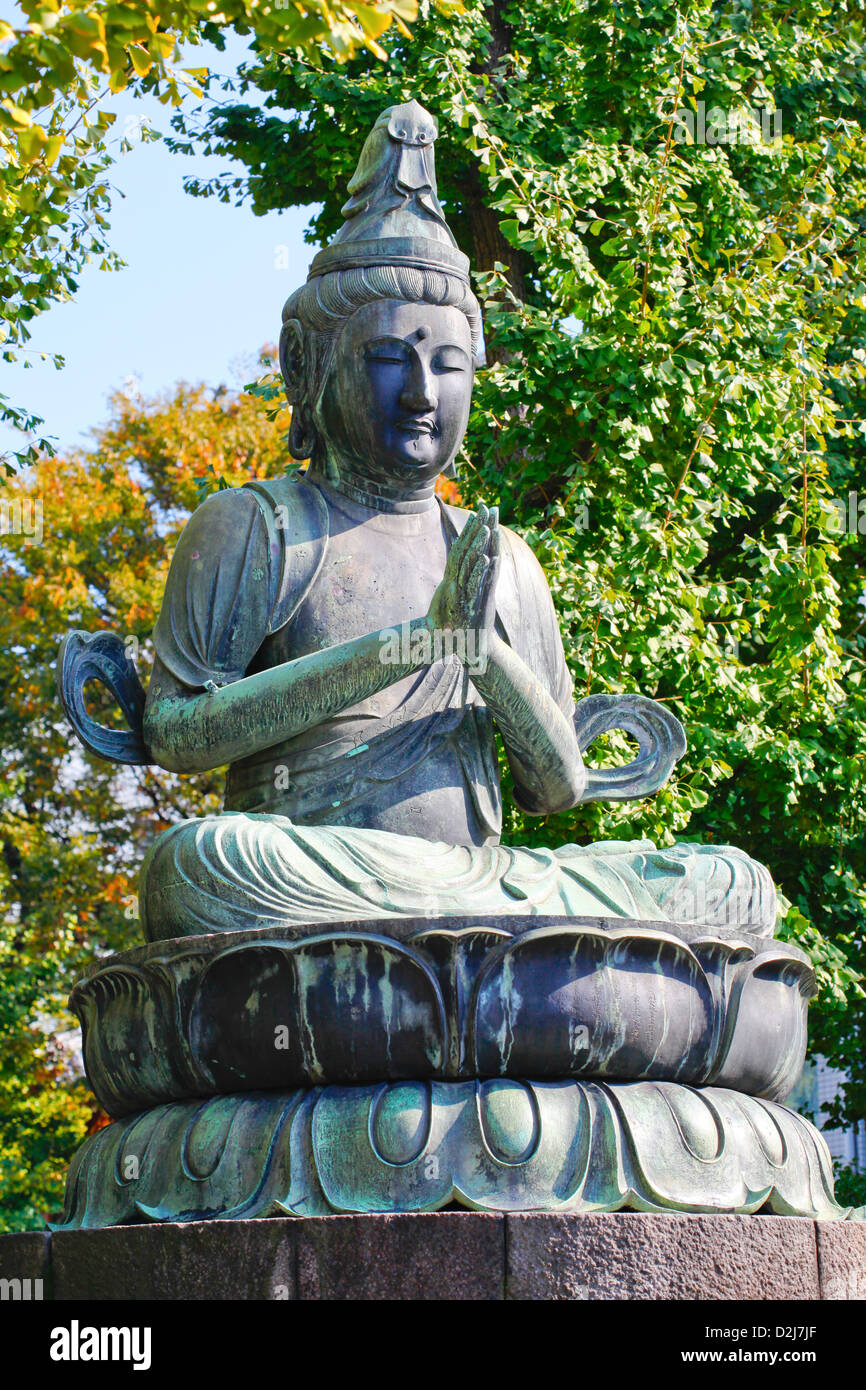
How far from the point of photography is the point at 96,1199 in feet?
17.2

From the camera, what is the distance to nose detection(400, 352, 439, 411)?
614cm

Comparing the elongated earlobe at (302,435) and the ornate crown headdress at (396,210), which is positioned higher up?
the ornate crown headdress at (396,210)

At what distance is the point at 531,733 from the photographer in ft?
19.2

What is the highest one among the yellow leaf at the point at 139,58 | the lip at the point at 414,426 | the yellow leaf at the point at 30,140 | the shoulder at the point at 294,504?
the yellow leaf at the point at 139,58

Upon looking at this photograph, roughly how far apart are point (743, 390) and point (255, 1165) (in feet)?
23.5

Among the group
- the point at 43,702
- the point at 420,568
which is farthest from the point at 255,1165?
the point at 43,702

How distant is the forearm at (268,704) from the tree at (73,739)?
10170 millimetres

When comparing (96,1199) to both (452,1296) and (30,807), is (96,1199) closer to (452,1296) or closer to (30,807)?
(452,1296)

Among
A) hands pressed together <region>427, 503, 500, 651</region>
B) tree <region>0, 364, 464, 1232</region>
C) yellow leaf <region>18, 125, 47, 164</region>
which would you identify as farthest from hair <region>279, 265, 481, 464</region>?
tree <region>0, 364, 464, 1232</region>

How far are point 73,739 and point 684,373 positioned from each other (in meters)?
8.64

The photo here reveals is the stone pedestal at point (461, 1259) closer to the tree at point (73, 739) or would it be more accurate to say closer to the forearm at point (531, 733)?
the forearm at point (531, 733)

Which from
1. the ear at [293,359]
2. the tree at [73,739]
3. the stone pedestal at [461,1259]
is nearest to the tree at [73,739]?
the tree at [73,739]

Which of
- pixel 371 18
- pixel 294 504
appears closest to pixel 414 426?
pixel 294 504

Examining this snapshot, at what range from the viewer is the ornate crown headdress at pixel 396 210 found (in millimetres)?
6285
